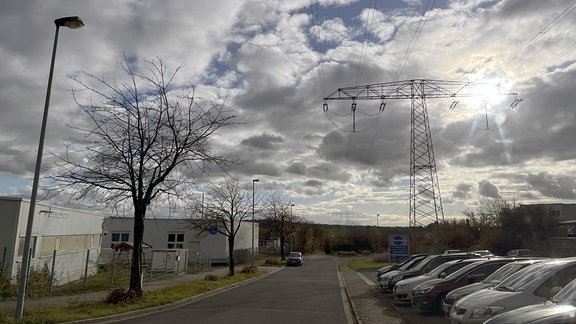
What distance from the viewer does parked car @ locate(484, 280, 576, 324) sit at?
18.6ft

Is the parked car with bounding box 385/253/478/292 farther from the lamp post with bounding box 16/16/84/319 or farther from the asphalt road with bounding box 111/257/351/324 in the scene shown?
the lamp post with bounding box 16/16/84/319

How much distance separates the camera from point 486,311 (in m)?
8.23

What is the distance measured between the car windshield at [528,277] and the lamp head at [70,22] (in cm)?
1149

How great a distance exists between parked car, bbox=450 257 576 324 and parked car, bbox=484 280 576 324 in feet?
3.35

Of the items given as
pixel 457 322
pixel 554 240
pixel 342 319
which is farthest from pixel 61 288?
pixel 554 240

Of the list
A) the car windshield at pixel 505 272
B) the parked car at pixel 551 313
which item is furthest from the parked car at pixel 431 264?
the parked car at pixel 551 313

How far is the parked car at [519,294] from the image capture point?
8211 mm

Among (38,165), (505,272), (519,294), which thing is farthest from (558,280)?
(38,165)

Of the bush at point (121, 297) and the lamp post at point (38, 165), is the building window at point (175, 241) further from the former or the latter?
the lamp post at point (38, 165)

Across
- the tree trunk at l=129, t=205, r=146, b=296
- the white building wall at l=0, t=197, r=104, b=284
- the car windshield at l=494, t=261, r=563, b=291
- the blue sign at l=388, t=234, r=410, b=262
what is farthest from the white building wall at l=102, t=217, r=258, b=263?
the car windshield at l=494, t=261, r=563, b=291

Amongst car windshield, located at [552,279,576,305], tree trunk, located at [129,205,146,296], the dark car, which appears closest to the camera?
car windshield, located at [552,279,576,305]

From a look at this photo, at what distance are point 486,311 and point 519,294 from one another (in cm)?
74

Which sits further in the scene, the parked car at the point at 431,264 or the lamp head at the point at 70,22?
the parked car at the point at 431,264

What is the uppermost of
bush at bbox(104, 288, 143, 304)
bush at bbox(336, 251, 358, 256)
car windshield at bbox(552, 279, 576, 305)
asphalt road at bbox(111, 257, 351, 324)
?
bush at bbox(336, 251, 358, 256)
